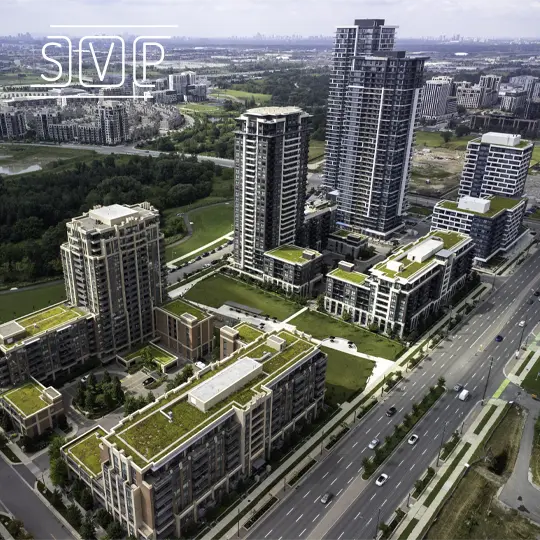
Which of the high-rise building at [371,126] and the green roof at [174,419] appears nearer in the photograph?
the green roof at [174,419]

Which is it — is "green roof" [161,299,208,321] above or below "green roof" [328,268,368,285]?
below

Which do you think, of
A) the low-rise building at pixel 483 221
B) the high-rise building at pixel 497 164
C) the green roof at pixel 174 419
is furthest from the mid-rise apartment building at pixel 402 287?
the high-rise building at pixel 497 164

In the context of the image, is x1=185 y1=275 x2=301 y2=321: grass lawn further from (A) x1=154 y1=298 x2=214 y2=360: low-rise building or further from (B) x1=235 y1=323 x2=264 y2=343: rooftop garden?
(B) x1=235 y1=323 x2=264 y2=343: rooftop garden

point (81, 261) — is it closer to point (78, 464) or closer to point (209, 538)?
point (78, 464)

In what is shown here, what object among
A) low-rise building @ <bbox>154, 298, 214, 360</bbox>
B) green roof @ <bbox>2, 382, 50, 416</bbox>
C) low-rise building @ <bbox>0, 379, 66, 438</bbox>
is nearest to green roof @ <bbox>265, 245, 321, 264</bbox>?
low-rise building @ <bbox>154, 298, 214, 360</bbox>

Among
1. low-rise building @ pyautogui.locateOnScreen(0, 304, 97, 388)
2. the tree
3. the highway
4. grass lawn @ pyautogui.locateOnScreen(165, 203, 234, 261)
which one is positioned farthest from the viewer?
grass lawn @ pyautogui.locateOnScreen(165, 203, 234, 261)

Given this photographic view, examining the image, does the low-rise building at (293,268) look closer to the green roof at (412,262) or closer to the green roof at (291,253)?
the green roof at (291,253)
